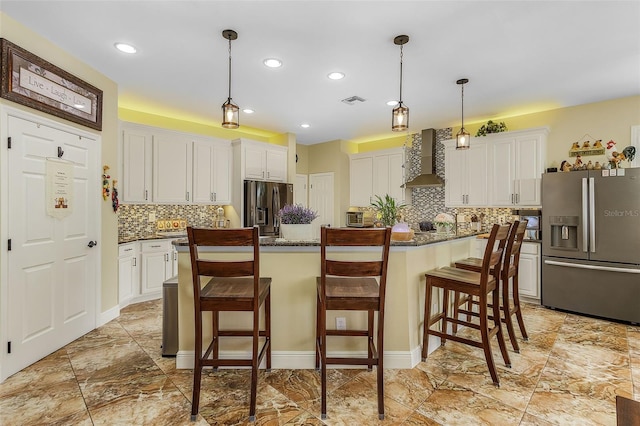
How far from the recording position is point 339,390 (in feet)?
7.63

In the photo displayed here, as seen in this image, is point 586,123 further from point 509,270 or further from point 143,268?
point 143,268

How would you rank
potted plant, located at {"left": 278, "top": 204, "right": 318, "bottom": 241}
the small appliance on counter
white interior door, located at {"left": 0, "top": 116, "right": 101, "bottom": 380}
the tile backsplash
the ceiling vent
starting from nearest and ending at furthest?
white interior door, located at {"left": 0, "top": 116, "right": 101, "bottom": 380} < potted plant, located at {"left": 278, "top": 204, "right": 318, "bottom": 241} < the ceiling vent < the tile backsplash < the small appliance on counter

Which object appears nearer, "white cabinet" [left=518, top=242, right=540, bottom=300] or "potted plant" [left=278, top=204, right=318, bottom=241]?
"potted plant" [left=278, top=204, right=318, bottom=241]

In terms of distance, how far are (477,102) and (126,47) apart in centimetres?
428

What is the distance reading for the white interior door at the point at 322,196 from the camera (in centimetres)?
711

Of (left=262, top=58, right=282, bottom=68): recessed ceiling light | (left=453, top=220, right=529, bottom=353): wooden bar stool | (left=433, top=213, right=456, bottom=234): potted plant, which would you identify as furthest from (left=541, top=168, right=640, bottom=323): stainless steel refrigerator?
(left=262, top=58, right=282, bottom=68): recessed ceiling light

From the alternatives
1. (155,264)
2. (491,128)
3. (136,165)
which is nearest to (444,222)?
(491,128)

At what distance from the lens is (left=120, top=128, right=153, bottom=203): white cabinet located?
176 inches

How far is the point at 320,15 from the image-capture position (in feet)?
8.25

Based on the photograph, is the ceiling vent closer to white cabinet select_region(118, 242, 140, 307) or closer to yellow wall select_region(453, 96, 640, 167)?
yellow wall select_region(453, 96, 640, 167)

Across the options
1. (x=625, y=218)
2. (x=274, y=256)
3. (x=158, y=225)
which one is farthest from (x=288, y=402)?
(x=625, y=218)

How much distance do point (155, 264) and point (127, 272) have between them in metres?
0.39

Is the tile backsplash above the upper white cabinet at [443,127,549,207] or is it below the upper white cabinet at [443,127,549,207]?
below

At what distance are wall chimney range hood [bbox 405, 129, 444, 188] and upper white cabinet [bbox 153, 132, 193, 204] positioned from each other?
12.9 feet
